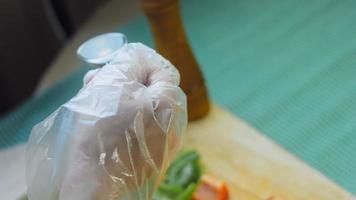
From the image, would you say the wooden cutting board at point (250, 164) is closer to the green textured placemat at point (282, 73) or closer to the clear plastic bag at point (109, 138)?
the green textured placemat at point (282, 73)

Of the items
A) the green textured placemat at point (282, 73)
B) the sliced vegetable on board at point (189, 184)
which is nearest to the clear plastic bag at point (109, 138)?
the sliced vegetable on board at point (189, 184)

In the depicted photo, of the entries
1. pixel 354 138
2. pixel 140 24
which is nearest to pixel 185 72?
pixel 354 138

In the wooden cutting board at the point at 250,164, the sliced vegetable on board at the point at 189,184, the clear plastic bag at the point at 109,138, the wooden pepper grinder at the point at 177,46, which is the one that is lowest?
the wooden cutting board at the point at 250,164

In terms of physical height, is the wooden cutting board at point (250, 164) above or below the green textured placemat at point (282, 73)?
above

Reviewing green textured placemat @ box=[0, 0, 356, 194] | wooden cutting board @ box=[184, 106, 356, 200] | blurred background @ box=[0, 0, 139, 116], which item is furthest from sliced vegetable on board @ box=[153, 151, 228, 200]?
blurred background @ box=[0, 0, 139, 116]

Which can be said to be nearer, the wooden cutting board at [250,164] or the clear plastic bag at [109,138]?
the clear plastic bag at [109,138]

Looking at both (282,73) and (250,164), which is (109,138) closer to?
(250,164)

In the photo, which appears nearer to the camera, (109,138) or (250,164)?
(109,138)

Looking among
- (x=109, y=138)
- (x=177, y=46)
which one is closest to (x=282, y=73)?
(x=177, y=46)
